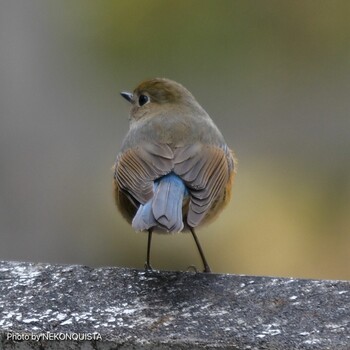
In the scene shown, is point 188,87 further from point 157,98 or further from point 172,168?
point 172,168

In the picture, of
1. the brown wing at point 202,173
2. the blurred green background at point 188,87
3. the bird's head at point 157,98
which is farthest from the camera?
the blurred green background at point 188,87

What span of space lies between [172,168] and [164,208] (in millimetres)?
387

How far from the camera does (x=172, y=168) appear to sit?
439 centimetres

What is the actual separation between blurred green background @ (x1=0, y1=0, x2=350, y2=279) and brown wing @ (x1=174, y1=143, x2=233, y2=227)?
2466 millimetres

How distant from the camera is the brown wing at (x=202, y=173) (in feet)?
13.9

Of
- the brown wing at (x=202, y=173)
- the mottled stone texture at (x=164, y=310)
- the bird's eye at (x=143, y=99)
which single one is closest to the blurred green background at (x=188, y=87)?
the bird's eye at (x=143, y=99)

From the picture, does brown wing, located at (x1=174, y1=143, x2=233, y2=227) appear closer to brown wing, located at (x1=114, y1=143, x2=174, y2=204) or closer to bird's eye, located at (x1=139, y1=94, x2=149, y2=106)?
brown wing, located at (x1=114, y1=143, x2=174, y2=204)

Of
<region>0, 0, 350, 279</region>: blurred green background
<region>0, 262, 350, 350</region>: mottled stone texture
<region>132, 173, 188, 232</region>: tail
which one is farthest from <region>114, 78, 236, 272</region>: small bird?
<region>0, 0, 350, 279</region>: blurred green background

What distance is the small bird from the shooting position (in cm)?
412

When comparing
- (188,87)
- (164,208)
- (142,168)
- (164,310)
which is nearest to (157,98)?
(142,168)

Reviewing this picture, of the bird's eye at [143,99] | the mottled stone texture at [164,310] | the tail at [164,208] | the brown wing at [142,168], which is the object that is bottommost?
the mottled stone texture at [164,310]

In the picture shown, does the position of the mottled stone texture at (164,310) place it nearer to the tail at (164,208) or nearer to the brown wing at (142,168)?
the tail at (164,208)

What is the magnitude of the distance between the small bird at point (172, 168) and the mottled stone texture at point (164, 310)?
45cm

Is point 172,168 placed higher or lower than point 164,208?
higher
